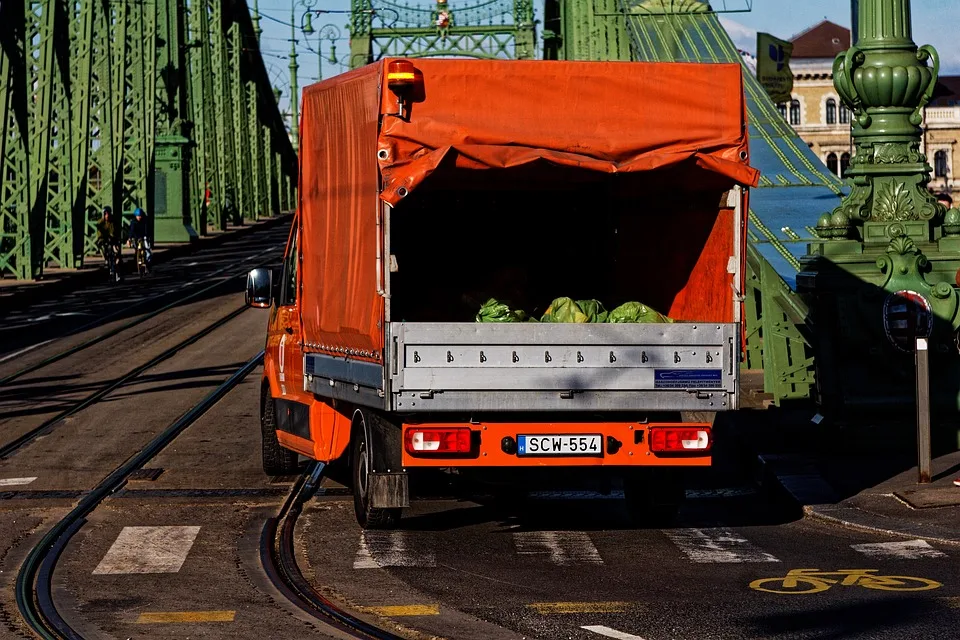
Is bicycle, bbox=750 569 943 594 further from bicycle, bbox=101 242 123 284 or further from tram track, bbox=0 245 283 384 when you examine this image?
bicycle, bbox=101 242 123 284

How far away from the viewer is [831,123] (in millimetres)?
143125

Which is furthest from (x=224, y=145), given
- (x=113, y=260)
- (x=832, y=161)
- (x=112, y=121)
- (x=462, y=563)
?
(x=832, y=161)

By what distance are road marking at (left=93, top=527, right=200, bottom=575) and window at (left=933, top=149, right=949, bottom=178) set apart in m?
133

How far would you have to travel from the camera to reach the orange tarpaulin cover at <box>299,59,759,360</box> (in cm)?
1100

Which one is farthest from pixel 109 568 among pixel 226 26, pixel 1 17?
pixel 226 26

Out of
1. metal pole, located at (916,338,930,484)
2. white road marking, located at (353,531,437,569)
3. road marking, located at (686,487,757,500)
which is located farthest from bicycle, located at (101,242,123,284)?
white road marking, located at (353,531,437,569)

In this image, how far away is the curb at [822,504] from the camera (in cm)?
1155

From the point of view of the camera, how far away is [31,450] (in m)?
16.0

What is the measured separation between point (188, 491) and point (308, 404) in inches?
45.7

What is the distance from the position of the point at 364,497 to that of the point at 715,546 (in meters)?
2.26

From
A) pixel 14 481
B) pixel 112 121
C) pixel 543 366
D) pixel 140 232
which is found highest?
pixel 112 121

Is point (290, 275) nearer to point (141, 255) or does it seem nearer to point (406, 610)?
point (406, 610)

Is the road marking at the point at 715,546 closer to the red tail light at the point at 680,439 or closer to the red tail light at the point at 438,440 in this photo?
the red tail light at the point at 680,439

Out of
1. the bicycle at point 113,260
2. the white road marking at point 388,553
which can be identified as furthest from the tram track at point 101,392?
the bicycle at point 113,260
